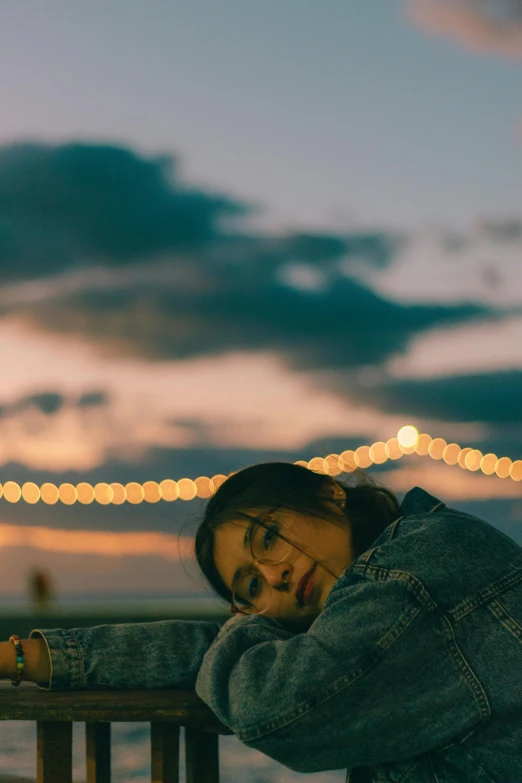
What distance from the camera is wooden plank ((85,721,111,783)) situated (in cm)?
187

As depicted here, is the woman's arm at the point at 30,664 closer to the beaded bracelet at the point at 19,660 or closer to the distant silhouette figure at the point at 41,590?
the beaded bracelet at the point at 19,660

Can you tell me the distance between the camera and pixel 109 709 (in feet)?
5.50

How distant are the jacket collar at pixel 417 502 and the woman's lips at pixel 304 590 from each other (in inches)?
9.6

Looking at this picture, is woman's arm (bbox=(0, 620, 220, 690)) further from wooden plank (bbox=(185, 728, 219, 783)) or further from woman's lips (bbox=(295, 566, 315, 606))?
woman's lips (bbox=(295, 566, 315, 606))

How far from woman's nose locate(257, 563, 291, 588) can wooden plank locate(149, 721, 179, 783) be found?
0.35 metres

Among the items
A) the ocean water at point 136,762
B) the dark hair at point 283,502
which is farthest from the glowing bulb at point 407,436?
the dark hair at point 283,502

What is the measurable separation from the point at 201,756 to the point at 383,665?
579 mm

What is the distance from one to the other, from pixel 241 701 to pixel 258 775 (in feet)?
22.2

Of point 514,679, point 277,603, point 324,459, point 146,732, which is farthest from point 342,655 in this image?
point 146,732

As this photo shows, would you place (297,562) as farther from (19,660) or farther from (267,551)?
(19,660)

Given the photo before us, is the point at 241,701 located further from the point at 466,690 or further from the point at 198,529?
the point at 198,529

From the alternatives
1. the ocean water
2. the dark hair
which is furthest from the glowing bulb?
the dark hair

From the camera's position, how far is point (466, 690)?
1.56 meters

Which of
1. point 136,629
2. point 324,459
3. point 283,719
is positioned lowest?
point 283,719
